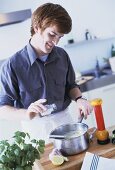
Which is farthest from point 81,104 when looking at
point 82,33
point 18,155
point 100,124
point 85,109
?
point 82,33

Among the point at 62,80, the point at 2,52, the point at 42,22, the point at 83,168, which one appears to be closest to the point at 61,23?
the point at 42,22

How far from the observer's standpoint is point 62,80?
64.3 inches

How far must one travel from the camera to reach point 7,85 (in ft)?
4.83

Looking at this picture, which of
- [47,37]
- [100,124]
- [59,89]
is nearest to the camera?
[100,124]

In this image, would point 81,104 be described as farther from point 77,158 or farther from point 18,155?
point 18,155

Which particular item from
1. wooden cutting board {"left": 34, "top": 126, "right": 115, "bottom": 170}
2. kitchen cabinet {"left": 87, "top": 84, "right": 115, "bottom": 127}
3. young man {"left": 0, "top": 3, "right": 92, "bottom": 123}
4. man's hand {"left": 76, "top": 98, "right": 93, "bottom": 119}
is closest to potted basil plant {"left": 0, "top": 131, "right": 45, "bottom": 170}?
wooden cutting board {"left": 34, "top": 126, "right": 115, "bottom": 170}

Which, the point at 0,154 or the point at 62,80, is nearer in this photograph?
the point at 0,154

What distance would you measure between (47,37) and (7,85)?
352mm

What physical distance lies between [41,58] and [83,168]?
72cm

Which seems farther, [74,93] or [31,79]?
[74,93]

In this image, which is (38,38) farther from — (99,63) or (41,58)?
(99,63)

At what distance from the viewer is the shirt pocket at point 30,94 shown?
150 centimetres

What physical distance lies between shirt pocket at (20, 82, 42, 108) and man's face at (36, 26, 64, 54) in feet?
0.70

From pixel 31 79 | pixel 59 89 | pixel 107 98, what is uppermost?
pixel 31 79
